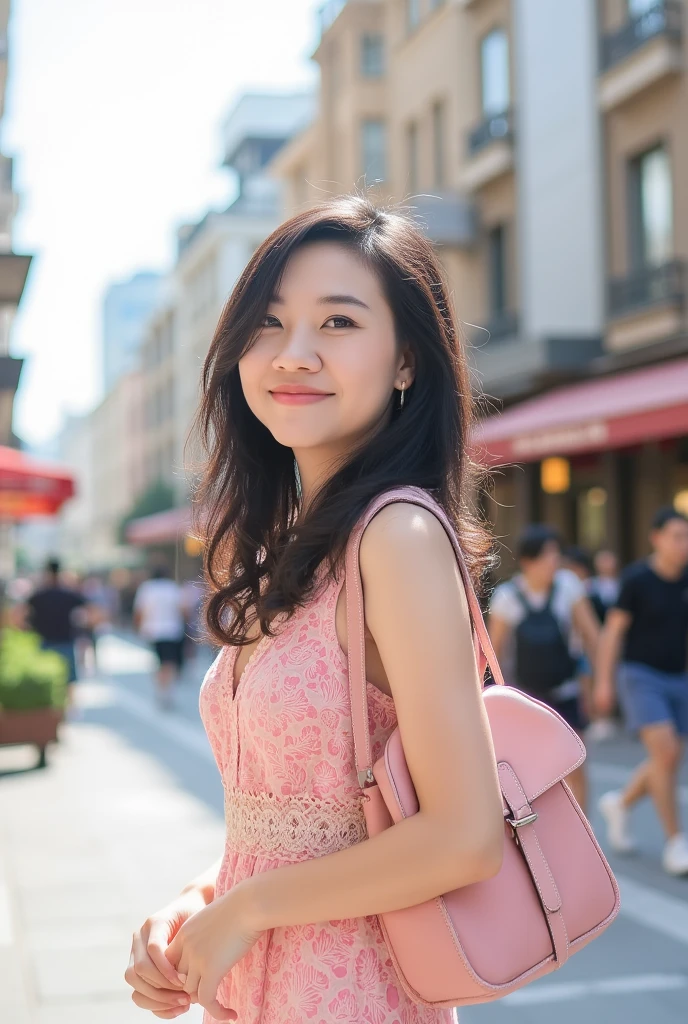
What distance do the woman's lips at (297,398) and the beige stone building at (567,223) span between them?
9.68 meters

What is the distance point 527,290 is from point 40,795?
1238 centimetres

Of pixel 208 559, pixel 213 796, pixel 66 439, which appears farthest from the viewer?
pixel 66 439

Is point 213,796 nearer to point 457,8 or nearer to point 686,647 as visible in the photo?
point 686,647

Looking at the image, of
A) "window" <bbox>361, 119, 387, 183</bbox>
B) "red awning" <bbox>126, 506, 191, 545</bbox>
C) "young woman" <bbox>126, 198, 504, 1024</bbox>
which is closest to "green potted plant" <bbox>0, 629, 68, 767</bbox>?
"young woman" <bbox>126, 198, 504, 1024</bbox>

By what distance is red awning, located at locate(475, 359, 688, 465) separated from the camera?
1131 cm

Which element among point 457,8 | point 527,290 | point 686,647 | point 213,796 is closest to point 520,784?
point 686,647

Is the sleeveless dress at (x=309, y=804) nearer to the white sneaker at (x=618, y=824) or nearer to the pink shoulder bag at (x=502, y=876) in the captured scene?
the pink shoulder bag at (x=502, y=876)

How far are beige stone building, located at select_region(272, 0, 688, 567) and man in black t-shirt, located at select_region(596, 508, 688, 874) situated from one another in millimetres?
4053

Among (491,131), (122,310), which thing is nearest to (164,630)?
(491,131)

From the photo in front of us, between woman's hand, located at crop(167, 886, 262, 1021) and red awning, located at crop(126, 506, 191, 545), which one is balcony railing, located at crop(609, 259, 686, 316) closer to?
woman's hand, located at crop(167, 886, 262, 1021)

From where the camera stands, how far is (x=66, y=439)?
147875 mm

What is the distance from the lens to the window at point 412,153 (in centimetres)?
2350

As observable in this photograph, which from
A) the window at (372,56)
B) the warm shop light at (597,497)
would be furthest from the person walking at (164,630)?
the window at (372,56)

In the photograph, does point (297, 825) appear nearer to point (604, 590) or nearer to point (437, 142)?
point (604, 590)
